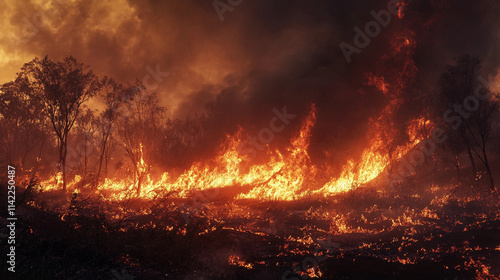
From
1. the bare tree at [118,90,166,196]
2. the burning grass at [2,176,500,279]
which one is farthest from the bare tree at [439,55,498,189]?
the bare tree at [118,90,166,196]

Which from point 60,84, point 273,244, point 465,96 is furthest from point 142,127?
point 465,96

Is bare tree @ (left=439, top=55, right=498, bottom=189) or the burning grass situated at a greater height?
Answer: bare tree @ (left=439, top=55, right=498, bottom=189)

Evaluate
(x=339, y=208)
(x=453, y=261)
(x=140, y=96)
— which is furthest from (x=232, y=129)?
(x=453, y=261)

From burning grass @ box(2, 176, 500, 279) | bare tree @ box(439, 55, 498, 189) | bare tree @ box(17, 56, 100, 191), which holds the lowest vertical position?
burning grass @ box(2, 176, 500, 279)

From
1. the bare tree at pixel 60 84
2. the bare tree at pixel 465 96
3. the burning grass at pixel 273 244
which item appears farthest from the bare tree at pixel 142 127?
the bare tree at pixel 465 96

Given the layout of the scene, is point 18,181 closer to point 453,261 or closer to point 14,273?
point 14,273

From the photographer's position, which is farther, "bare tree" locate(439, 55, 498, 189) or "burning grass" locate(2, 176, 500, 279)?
"bare tree" locate(439, 55, 498, 189)

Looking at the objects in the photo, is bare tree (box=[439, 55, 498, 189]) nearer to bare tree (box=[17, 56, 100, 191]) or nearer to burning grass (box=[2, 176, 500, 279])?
burning grass (box=[2, 176, 500, 279])

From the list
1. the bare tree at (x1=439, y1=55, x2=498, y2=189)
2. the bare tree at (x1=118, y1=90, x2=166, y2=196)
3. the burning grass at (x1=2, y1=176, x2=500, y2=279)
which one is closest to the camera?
the burning grass at (x1=2, y1=176, x2=500, y2=279)

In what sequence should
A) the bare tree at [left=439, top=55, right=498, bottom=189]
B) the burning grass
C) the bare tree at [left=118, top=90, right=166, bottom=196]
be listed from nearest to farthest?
1. the burning grass
2. the bare tree at [left=439, top=55, right=498, bottom=189]
3. the bare tree at [left=118, top=90, right=166, bottom=196]

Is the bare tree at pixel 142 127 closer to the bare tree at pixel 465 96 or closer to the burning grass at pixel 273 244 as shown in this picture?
the burning grass at pixel 273 244

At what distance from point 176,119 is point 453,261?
133ft

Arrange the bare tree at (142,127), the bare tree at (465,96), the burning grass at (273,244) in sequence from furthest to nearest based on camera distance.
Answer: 1. the bare tree at (142,127)
2. the bare tree at (465,96)
3. the burning grass at (273,244)

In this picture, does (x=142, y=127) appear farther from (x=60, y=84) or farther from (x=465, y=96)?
(x=465, y=96)
